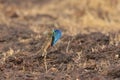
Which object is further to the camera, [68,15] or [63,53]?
[68,15]

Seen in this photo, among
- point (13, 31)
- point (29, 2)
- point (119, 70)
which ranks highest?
point (29, 2)

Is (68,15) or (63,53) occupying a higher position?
(68,15)

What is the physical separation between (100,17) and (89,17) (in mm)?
840

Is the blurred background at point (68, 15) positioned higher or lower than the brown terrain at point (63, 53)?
higher

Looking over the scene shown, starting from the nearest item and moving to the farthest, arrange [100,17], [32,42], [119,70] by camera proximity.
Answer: [119,70] → [32,42] → [100,17]

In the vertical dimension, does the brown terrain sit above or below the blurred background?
below

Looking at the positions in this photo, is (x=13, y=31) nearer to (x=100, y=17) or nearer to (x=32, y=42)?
(x=32, y=42)

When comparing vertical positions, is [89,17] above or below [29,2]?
below

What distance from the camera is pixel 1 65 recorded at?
213 inches

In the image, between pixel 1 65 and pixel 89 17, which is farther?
pixel 89 17

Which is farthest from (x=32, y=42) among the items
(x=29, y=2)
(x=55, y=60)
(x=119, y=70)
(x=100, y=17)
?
(x=29, y=2)

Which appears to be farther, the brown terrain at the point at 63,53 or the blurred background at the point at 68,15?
the blurred background at the point at 68,15

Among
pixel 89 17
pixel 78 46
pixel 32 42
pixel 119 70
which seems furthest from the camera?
pixel 89 17

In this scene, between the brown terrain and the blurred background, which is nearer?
the brown terrain
